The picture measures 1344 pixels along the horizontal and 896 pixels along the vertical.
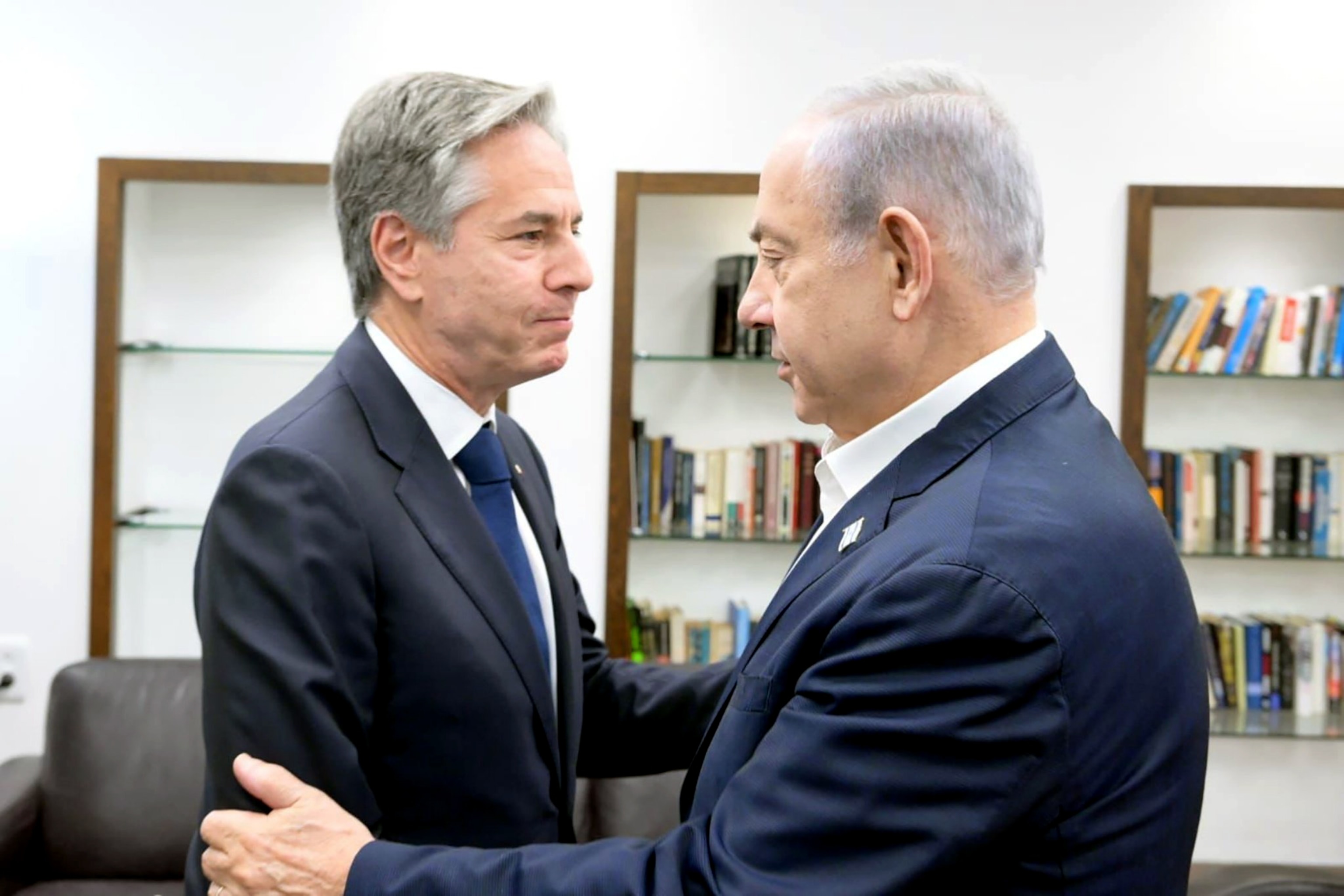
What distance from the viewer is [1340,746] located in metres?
3.88

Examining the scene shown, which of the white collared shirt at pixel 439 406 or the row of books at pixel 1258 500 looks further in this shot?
the row of books at pixel 1258 500

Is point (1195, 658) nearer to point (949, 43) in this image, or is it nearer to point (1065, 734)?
point (1065, 734)

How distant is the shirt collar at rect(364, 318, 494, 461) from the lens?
1.67 meters

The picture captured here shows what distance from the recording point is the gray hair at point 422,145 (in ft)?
5.32

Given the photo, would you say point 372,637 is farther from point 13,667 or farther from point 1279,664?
point 1279,664

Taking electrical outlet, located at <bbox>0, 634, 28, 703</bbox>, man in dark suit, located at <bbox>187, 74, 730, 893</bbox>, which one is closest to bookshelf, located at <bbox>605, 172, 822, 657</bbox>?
electrical outlet, located at <bbox>0, 634, 28, 703</bbox>

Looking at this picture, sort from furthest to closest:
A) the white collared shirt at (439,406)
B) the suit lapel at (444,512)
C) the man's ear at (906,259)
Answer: the white collared shirt at (439,406) < the suit lapel at (444,512) < the man's ear at (906,259)

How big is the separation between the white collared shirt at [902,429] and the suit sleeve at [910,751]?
0.75 ft

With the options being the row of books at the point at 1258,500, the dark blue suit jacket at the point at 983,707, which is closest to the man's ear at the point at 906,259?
the dark blue suit jacket at the point at 983,707

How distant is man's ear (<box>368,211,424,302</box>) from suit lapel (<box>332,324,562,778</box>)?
0.31 feet

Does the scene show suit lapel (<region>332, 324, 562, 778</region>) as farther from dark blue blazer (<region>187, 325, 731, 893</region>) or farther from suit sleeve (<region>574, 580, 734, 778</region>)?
suit sleeve (<region>574, 580, 734, 778</region>)

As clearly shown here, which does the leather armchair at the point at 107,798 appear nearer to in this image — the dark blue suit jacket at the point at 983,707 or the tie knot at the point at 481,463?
the tie knot at the point at 481,463

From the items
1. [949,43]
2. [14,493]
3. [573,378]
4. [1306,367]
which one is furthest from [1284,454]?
[14,493]

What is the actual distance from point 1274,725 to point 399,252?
120 inches
